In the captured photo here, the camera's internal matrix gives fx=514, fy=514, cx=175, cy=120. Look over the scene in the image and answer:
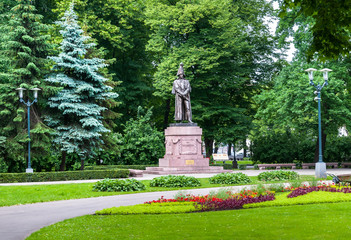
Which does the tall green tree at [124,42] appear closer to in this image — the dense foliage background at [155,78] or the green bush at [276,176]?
the dense foliage background at [155,78]

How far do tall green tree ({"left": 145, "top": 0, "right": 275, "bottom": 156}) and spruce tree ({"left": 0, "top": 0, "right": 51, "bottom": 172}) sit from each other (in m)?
12.1

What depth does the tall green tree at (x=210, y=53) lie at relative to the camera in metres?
38.5

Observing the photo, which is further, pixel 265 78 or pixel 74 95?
pixel 265 78

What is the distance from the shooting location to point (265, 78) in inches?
1720

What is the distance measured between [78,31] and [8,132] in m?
6.82

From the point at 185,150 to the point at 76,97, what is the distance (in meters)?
7.28

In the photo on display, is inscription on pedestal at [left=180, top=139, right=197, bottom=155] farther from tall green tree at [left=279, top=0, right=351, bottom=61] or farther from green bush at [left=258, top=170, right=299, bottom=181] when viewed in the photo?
tall green tree at [left=279, top=0, right=351, bottom=61]

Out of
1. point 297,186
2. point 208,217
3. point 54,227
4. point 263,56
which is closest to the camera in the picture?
point 54,227

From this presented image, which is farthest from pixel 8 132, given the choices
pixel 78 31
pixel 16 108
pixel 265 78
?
pixel 265 78

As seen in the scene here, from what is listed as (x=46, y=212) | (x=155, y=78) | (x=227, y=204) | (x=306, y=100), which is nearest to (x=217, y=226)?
(x=227, y=204)

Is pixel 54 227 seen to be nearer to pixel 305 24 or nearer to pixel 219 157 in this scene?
pixel 305 24

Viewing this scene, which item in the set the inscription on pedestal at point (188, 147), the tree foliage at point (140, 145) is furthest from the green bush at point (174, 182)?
the tree foliage at point (140, 145)

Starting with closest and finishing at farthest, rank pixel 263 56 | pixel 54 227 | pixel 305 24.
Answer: pixel 54 227 < pixel 305 24 < pixel 263 56

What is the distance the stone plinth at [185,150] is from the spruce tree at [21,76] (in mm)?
7360
